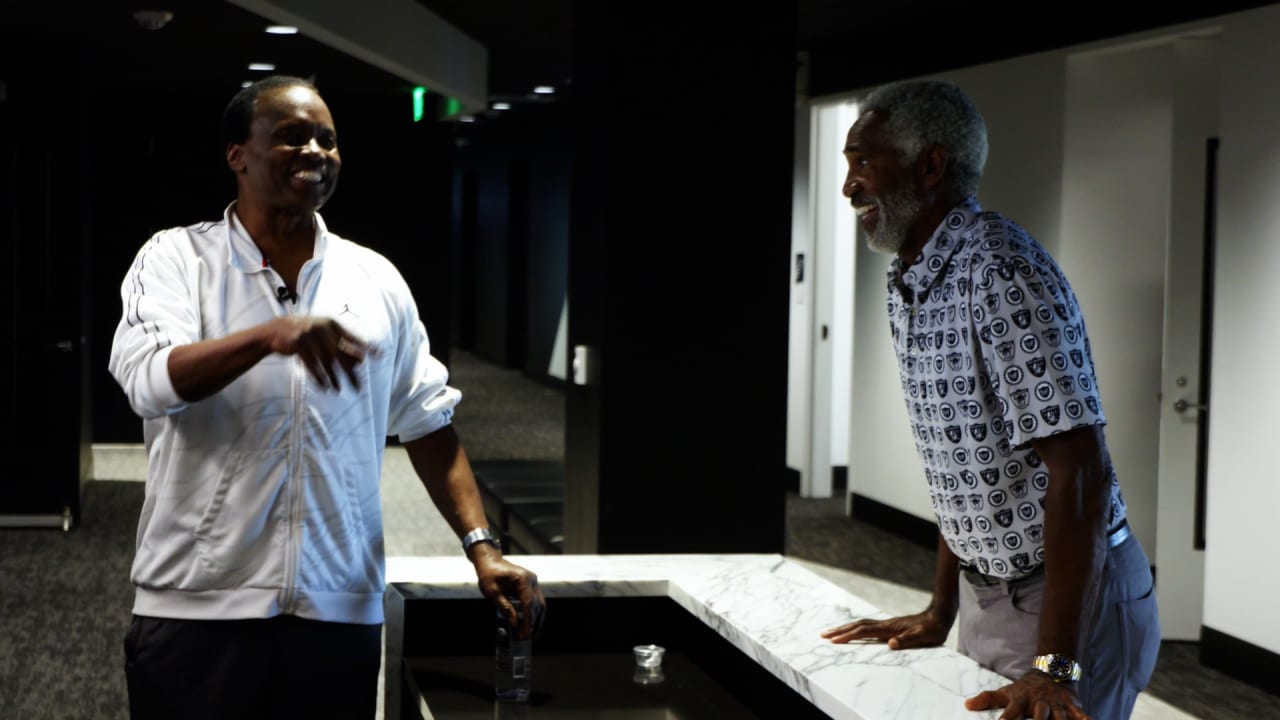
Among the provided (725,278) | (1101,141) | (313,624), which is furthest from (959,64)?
(313,624)

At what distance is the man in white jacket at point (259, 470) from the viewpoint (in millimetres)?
1792

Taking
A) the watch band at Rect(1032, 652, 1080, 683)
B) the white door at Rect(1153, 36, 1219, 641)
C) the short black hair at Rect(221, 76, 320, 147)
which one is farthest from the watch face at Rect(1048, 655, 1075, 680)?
the white door at Rect(1153, 36, 1219, 641)

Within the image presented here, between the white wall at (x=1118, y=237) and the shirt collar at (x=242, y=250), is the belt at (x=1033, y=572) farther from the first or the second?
the white wall at (x=1118, y=237)

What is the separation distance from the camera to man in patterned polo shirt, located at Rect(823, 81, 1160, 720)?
176 cm

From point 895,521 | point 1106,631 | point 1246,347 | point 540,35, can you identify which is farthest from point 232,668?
point 540,35

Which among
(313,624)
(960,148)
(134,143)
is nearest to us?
(313,624)

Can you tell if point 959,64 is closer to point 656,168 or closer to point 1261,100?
point 1261,100

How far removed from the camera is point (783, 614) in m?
2.14

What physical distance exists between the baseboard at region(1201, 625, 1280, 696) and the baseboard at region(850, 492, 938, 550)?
6.85 feet

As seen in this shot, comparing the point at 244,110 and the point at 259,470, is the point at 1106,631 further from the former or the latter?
the point at 244,110

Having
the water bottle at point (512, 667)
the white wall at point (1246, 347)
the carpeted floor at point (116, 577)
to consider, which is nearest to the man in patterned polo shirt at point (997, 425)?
the water bottle at point (512, 667)

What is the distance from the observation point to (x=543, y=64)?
10672 millimetres

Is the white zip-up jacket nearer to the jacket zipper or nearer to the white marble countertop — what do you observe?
the jacket zipper

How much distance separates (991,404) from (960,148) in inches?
15.1
